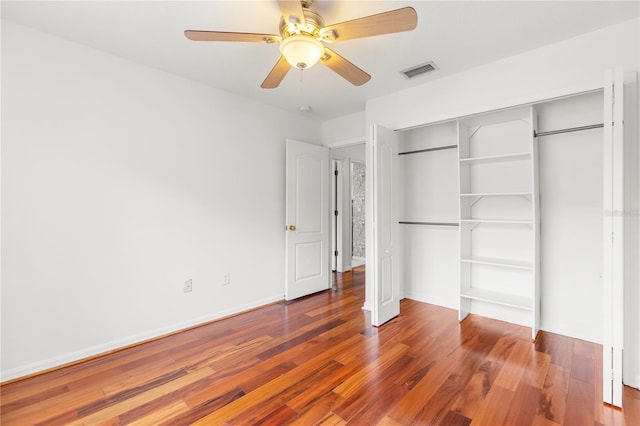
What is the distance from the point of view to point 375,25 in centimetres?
163

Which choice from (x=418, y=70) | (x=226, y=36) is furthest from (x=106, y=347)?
(x=418, y=70)

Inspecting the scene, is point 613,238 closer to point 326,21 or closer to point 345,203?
point 326,21

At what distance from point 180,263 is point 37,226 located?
1.16 metres

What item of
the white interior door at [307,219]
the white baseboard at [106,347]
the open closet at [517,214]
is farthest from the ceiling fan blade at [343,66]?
the white baseboard at [106,347]

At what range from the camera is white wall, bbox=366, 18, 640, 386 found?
221 cm

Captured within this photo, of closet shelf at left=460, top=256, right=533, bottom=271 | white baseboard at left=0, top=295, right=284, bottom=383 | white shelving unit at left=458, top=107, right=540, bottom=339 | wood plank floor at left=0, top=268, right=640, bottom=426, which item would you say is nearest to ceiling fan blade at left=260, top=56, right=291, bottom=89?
white shelving unit at left=458, top=107, right=540, bottom=339

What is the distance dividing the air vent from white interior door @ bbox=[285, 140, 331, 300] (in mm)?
1643

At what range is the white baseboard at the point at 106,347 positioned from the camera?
2.22m

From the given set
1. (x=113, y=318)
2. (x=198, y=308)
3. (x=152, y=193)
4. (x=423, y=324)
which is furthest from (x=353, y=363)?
(x=152, y=193)

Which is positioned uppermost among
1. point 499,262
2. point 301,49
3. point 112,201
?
point 301,49

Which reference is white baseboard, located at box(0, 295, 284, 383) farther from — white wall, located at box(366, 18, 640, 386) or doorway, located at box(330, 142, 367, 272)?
doorway, located at box(330, 142, 367, 272)

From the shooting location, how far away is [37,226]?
90.0 inches

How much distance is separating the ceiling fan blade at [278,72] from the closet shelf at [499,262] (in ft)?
8.53

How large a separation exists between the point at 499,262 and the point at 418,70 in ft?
7.05
